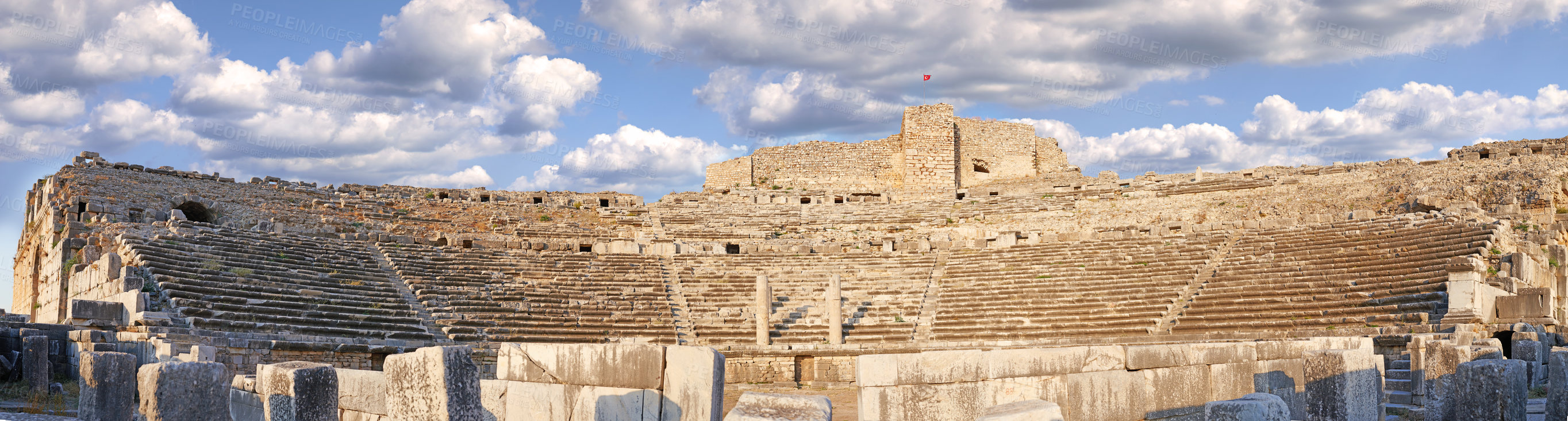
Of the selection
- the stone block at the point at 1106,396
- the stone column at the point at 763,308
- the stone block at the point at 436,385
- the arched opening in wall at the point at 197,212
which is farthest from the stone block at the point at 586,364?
the arched opening in wall at the point at 197,212

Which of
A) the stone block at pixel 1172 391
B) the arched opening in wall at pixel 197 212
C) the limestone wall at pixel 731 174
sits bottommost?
the stone block at pixel 1172 391

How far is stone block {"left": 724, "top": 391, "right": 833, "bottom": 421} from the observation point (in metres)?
4.80

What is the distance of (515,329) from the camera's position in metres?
19.4

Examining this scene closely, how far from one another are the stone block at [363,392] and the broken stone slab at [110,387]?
3.81 feet

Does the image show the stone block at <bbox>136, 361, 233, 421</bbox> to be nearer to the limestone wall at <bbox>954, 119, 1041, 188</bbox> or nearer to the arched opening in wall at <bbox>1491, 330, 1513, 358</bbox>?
the arched opening in wall at <bbox>1491, 330, 1513, 358</bbox>

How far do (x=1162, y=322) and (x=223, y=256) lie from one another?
58.4ft

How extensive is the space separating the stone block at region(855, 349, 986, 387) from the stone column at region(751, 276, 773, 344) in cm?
1260

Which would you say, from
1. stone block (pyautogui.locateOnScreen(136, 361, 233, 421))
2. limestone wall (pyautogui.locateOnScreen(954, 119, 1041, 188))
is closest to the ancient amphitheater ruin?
stone block (pyautogui.locateOnScreen(136, 361, 233, 421))

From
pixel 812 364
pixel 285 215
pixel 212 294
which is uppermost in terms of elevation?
pixel 285 215

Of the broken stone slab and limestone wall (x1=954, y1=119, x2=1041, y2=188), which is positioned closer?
the broken stone slab

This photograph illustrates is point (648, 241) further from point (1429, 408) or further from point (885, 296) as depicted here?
point (1429, 408)

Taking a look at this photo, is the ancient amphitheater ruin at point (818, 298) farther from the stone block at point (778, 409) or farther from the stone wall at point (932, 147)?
the stone wall at point (932, 147)

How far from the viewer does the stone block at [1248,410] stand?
4.98m

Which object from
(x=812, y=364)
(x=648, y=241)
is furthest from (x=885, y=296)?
(x=648, y=241)
